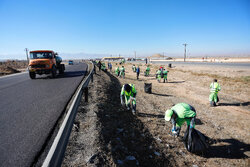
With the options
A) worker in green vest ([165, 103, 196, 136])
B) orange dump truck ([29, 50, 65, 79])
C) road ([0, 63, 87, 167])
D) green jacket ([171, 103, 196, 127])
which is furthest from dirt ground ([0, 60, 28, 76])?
green jacket ([171, 103, 196, 127])

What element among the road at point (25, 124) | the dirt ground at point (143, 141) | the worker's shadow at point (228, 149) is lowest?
the worker's shadow at point (228, 149)

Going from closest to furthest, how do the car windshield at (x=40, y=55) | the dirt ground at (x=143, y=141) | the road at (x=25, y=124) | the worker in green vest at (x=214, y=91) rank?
1. the road at (x=25, y=124)
2. the dirt ground at (x=143, y=141)
3. the worker in green vest at (x=214, y=91)
4. the car windshield at (x=40, y=55)

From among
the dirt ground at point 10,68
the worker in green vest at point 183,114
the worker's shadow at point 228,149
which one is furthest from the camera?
the dirt ground at point 10,68

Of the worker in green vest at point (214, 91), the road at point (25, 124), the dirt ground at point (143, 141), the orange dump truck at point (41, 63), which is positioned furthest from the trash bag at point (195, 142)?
the orange dump truck at point (41, 63)

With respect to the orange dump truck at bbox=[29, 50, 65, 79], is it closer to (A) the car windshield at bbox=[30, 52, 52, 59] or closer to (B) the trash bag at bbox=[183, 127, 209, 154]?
(A) the car windshield at bbox=[30, 52, 52, 59]

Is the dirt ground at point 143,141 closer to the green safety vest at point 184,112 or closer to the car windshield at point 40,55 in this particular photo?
the green safety vest at point 184,112

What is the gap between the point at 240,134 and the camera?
5219mm

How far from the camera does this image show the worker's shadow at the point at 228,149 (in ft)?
13.3

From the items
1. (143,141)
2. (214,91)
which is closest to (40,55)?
(143,141)

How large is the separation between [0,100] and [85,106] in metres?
3.98

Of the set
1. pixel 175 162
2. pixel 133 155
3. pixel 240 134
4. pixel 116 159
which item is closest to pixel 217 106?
pixel 240 134

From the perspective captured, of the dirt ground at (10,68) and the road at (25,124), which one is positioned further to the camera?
the dirt ground at (10,68)

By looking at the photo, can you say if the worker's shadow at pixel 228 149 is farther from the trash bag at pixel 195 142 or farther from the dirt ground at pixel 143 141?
the trash bag at pixel 195 142

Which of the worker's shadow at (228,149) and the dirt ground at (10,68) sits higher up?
the dirt ground at (10,68)
